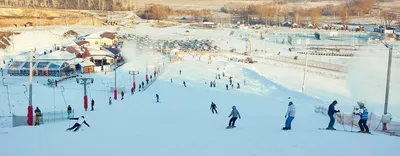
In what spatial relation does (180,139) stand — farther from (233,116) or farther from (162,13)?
(162,13)

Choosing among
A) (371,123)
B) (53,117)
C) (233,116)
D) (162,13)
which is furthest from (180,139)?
(162,13)

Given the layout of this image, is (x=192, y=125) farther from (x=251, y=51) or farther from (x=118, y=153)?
(x=251, y=51)

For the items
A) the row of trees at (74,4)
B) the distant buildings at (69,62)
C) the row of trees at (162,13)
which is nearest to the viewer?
the distant buildings at (69,62)

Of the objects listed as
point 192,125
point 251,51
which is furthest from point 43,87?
point 251,51

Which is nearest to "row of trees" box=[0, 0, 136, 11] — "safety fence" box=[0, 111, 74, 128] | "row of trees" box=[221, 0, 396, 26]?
"row of trees" box=[221, 0, 396, 26]

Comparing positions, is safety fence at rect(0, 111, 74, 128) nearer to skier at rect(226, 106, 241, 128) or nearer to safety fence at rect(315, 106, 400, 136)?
skier at rect(226, 106, 241, 128)

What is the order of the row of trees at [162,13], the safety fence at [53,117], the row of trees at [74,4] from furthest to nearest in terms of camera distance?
the row of trees at [162,13]
the row of trees at [74,4]
the safety fence at [53,117]

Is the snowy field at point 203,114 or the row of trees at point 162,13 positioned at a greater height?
the row of trees at point 162,13

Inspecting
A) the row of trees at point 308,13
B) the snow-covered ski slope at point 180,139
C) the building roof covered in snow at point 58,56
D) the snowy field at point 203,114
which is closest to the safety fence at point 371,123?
the snowy field at point 203,114

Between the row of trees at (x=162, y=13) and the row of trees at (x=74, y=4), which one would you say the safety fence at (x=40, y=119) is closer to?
the row of trees at (x=74, y=4)
